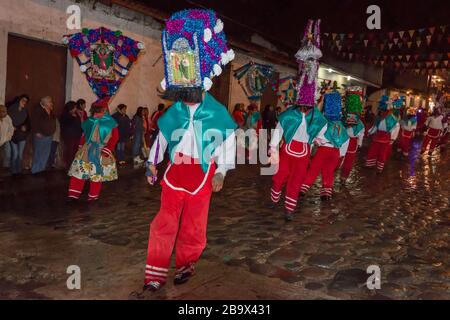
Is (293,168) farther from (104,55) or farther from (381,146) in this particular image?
(381,146)

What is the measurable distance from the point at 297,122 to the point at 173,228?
364cm

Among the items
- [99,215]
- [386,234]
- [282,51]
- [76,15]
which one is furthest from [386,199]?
[282,51]

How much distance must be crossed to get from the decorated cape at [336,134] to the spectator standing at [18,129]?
577cm

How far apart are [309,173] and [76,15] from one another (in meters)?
6.28

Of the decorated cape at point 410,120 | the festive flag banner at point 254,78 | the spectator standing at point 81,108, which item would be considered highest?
the festive flag banner at point 254,78

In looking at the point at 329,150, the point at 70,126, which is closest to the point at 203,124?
the point at 329,150

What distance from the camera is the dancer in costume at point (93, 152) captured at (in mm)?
7246

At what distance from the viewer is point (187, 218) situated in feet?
12.8

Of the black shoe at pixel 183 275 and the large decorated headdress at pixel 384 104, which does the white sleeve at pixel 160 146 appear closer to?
the black shoe at pixel 183 275

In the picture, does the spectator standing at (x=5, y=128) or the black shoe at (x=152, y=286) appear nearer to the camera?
the black shoe at (x=152, y=286)

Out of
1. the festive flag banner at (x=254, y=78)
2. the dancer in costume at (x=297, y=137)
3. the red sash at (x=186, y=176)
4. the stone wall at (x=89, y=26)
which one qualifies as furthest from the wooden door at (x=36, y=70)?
the festive flag banner at (x=254, y=78)

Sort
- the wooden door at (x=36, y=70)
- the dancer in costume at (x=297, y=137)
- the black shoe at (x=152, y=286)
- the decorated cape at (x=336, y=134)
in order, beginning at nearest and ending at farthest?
the black shoe at (x=152, y=286) < the dancer in costume at (x=297, y=137) < the decorated cape at (x=336, y=134) < the wooden door at (x=36, y=70)

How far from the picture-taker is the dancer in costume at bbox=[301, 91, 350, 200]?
826cm

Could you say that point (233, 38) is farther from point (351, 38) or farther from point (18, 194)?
point (18, 194)
